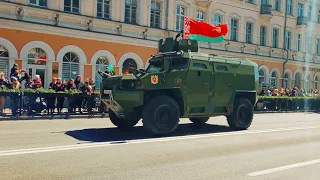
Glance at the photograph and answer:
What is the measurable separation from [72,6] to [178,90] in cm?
1418

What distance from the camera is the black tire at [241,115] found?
41.8 ft

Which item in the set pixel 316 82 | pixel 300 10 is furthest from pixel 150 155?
pixel 316 82

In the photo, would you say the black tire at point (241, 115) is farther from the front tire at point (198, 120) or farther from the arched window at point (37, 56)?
the arched window at point (37, 56)

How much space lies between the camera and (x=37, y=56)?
21.4 metres

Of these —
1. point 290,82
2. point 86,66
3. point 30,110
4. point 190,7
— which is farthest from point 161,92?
point 290,82

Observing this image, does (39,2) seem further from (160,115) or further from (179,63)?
(160,115)

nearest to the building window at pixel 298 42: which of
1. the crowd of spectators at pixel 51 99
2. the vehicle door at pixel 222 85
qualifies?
the crowd of spectators at pixel 51 99

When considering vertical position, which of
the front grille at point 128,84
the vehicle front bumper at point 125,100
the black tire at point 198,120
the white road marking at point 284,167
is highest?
the front grille at point 128,84

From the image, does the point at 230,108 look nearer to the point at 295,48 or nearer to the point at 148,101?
the point at 148,101

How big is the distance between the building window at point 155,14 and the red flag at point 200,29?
12.7 feet

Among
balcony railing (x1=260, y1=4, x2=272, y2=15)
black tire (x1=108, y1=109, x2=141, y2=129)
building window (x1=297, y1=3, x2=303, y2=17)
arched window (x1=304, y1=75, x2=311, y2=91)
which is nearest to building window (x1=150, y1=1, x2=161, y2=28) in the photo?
balcony railing (x1=260, y1=4, x2=272, y2=15)

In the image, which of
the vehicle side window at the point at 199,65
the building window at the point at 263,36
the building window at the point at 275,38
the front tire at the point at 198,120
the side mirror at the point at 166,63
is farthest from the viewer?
the building window at the point at 275,38

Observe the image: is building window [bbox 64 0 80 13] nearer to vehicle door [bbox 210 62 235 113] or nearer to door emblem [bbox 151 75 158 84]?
vehicle door [bbox 210 62 235 113]

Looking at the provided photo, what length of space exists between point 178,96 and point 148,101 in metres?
1.05
